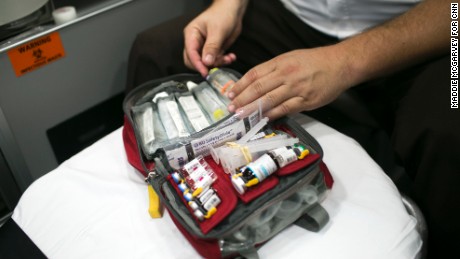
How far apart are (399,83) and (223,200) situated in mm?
416

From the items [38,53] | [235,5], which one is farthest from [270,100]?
[38,53]

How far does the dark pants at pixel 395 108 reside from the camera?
1.85 feet

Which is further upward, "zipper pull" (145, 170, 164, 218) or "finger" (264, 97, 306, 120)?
"finger" (264, 97, 306, 120)

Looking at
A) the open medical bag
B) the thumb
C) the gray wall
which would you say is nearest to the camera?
the open medical bag

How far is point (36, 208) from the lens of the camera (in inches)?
23.9

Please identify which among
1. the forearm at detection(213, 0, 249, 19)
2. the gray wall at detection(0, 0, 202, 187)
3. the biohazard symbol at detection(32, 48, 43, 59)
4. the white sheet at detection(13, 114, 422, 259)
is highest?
the forearm at detection(213, 0, 249, 19)

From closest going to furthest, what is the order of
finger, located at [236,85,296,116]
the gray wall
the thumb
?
finger, located at [236,85,296,116], the thumb, the gray wall

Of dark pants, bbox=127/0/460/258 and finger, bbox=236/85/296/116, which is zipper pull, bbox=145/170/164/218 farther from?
dark pants, bbox=127/0/460/258

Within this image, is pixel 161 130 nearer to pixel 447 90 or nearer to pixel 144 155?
pixel 144 155

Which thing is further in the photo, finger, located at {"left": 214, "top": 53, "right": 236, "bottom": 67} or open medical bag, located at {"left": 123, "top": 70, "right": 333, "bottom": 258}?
finger, located at {"left": 214, "top": 53, "right": 236, "bottom": 67}

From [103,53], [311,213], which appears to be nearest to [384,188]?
[311,213]

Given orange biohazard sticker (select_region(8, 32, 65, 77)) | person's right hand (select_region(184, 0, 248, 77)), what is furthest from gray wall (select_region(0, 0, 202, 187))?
person's right hand (select_region(184, 0, 248, 77))

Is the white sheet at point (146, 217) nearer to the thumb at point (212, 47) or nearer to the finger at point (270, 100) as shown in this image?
the finger at point (270, 100)

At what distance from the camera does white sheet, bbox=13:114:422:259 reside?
1.66ft
